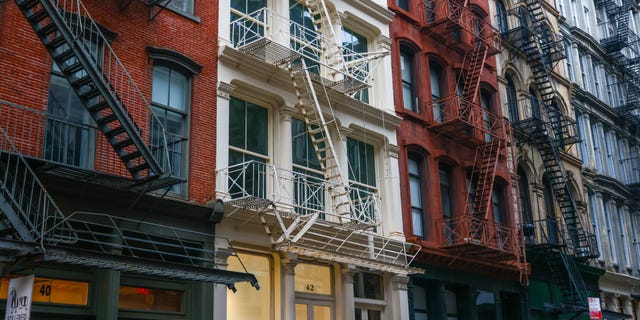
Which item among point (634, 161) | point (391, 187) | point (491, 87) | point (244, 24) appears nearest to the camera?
point (244, 24)

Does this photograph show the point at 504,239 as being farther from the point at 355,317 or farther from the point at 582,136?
the point at 582,136

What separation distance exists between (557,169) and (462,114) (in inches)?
356

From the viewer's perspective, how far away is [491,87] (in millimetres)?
27688

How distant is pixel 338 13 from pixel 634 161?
79.6 feet

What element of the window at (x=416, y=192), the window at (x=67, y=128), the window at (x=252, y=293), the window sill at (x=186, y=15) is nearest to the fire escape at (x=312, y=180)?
the window at (x=252, y=293)

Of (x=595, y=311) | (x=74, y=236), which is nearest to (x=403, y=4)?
(x=595, y=311)

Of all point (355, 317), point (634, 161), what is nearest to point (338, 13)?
point (355, 317)

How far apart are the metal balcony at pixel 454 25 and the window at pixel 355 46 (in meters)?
3.07

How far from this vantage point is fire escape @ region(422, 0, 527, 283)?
2262cm

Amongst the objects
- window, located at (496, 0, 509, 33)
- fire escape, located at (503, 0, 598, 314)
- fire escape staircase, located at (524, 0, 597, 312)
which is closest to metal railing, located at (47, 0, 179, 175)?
fire escape, located at (503, 0, 598, 314)

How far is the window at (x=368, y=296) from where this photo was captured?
19.4 meters

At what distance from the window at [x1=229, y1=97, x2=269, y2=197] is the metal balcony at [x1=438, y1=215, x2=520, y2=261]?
7.07 metres

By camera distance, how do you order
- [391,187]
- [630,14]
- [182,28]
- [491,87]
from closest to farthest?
[182,28]
[391,187]
[491,87]
[630,14]

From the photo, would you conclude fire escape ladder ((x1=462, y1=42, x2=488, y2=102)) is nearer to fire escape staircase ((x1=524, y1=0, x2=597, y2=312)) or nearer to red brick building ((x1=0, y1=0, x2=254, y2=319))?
fire escape staircase ((x1=524, y1=0, x2=597, y2=312))
